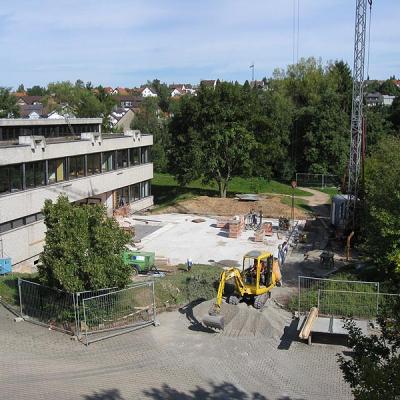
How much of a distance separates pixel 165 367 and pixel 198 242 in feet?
61.5

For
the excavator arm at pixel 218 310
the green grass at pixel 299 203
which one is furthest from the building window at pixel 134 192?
the excavator arm at pixel 218 310

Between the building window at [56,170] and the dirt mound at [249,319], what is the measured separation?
16.6m

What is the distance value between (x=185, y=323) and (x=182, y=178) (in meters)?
31.3

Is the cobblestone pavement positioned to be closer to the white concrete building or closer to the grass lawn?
the white concrete building

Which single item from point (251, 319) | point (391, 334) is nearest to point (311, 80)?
point (251, 319)

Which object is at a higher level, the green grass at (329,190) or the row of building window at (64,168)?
the row of building window at (64,168)

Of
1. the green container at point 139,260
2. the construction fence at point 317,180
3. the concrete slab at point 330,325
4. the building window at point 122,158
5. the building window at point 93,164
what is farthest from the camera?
the construction fence at point 317,180

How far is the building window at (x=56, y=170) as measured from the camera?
3332 cm

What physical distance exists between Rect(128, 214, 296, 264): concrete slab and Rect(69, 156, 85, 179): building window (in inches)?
236

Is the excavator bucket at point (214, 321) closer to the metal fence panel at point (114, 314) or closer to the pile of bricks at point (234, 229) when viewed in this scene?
the metal fence panel at point (114, 314)

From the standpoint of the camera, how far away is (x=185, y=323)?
19.8 m

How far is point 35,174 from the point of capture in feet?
104

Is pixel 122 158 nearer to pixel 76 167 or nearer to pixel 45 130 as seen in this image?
pixel 45 130

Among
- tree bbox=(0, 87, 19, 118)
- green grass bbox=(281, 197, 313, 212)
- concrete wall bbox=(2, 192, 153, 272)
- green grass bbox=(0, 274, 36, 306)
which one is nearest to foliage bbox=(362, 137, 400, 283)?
green grass bbox=(0, 274, 36, 306)
